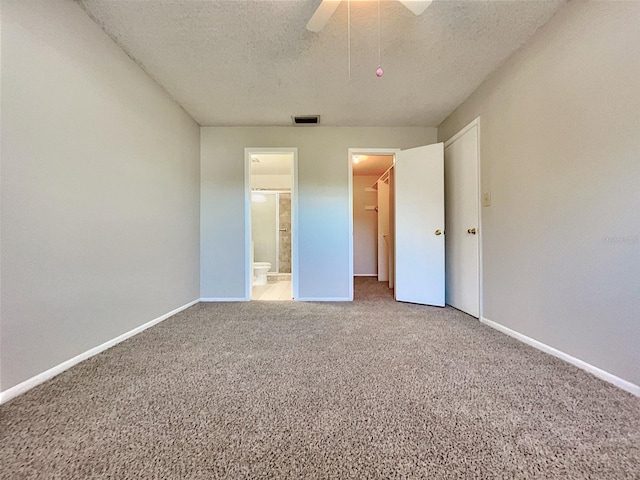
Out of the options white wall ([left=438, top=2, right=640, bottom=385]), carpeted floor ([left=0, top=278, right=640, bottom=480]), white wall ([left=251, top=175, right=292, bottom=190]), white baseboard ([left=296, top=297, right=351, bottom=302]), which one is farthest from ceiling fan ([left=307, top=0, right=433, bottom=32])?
white wall ([left=251, top=175, right=292, bottom=190])

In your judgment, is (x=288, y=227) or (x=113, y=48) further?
(x=288, y=227)

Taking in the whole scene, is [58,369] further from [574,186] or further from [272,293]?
[574,186]

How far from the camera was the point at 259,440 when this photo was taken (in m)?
0.95

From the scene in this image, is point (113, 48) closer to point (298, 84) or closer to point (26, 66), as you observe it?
point (26, 66)

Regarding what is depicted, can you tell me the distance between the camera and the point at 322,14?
1520 mm

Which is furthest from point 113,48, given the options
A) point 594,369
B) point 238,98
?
point 594,369

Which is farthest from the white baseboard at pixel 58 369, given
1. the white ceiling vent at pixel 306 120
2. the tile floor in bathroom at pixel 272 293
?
the white ceiling vent at pixel 306 120

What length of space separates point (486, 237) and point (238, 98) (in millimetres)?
2814

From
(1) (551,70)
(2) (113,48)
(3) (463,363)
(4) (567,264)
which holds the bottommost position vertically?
(3) (463,363)

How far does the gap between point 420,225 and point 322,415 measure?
257 cm

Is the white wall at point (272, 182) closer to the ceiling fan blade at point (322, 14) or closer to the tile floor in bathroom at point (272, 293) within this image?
the tile floor in bathroom at point (272, 293)

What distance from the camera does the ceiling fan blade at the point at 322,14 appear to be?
4.71 feet

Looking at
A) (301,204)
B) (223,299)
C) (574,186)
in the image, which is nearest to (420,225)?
(301,204)

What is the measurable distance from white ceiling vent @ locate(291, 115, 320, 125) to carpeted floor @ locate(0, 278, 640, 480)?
8.31 feet
